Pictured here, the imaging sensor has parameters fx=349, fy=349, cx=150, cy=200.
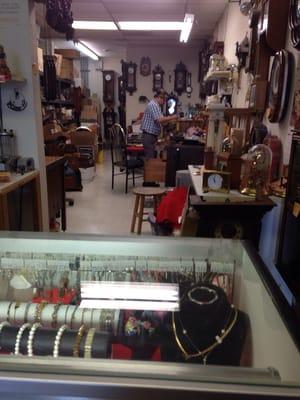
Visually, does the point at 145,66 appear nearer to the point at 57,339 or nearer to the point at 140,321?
the point at 140,321

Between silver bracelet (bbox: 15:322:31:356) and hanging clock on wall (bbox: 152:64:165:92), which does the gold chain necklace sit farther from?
hanging clock on wall (bbox: 152:64:165:92)

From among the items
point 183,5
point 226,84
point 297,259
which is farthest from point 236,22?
point 297,259

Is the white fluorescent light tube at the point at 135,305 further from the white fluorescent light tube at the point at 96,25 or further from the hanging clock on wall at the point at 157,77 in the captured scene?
the hanging clock on wall at the point at 157,77

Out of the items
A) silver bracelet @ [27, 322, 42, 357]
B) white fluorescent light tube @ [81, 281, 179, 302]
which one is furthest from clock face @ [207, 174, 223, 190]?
silver bracelet @ [27, 322, 42, 357]

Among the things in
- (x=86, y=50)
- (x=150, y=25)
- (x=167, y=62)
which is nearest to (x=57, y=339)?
(x=150, y=25)

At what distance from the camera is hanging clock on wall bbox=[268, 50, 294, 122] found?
7.39 ft

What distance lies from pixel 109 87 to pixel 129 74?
2.82 metres

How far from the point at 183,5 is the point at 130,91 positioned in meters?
3.81

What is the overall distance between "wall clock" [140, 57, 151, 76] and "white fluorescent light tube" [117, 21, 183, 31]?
1762mm

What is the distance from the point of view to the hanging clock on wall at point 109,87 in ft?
37.3

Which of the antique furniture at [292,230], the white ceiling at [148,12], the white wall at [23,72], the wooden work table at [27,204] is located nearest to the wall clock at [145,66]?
the white ceiling at [148,12]

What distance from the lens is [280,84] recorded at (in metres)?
2.31

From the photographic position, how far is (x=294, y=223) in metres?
1.78

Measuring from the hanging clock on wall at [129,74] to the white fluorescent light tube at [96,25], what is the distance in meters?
1.61
